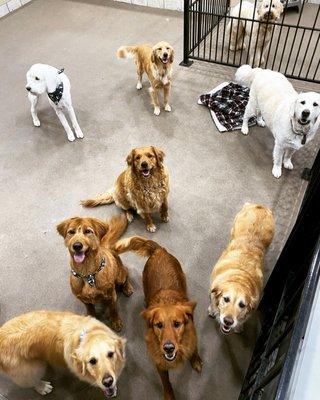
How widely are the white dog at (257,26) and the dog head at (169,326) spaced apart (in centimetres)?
360

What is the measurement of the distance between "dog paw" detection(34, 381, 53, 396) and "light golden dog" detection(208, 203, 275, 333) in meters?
1.14

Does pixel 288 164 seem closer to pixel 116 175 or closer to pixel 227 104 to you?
pixel 227 104

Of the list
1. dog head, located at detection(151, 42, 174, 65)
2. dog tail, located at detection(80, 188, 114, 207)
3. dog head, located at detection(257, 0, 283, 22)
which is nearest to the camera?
dog tail, located at detection(80, 188, 114, 207)

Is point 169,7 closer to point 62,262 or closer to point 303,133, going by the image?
point 303,133

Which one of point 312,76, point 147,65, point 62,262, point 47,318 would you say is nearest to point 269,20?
point 312,76

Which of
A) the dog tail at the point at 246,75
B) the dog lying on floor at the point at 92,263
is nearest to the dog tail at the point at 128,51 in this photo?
the dog tail at the point at 246,75

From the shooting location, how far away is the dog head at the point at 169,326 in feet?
5.48

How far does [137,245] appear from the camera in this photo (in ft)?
7.30

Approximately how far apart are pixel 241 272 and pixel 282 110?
5.35ft

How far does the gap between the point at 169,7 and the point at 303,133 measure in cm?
412

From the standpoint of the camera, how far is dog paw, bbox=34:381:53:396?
2.08 meters

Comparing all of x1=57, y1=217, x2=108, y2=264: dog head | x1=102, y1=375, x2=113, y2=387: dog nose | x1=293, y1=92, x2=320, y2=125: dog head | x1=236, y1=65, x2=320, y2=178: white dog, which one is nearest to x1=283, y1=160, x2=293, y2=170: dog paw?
x1=236, y1=65, x2=320, y2=178: white dog

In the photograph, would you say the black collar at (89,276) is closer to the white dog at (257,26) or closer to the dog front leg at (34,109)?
the dog front leg at (34,109)

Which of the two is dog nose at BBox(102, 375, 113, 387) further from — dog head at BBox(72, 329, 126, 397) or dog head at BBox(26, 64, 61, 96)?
dog head at BBox(26, 64, 61, 96)
